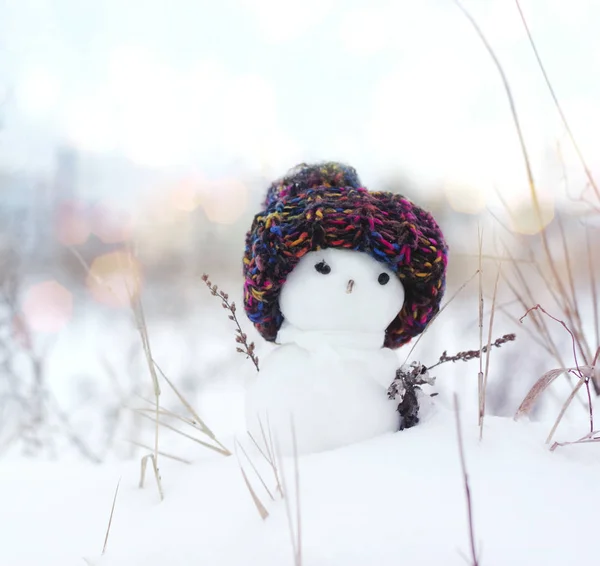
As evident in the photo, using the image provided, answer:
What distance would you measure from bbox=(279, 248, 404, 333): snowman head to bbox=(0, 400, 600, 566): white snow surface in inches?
6.7

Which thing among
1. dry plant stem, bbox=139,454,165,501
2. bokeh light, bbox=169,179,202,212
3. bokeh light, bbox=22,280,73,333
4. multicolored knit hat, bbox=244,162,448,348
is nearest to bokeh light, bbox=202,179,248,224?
bokeh light, bbox=169,179,202,212

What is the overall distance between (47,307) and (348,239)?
167 centimetres

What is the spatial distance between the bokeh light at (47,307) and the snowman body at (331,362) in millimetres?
965

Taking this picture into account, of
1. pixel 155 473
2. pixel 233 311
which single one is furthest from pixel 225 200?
pixel 155 473

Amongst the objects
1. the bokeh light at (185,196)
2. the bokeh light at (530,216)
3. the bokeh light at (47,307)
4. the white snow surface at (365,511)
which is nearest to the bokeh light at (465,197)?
the bokeh light at (530,216)

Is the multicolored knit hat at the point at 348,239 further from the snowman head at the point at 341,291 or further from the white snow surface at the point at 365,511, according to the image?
the white snow surface at the point at 365,511

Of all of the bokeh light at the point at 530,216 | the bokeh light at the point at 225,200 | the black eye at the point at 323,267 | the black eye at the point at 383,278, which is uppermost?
the bokeh light at the point at 225,200

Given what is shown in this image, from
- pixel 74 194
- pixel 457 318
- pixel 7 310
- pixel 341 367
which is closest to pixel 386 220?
pixel 341 367

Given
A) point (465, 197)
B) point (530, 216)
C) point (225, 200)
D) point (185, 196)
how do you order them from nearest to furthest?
point (530, 216) < point (465, 197) < point (225, 200) < point (185, 196)

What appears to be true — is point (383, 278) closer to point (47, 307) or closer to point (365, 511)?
point (365, 511)

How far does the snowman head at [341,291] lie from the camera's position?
681 mm

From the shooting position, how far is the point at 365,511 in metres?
0.45

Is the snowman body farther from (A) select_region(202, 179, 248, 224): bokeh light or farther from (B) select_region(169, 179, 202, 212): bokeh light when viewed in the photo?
(B) select_region(169, 179, 202, 212): bokeh light

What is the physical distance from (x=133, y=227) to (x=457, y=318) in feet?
4.80
